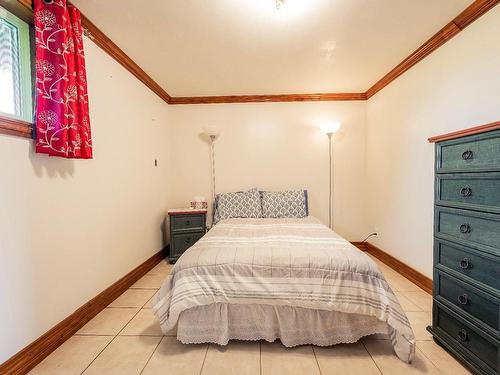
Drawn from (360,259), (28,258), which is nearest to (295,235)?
(360,259)

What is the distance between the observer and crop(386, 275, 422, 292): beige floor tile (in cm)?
249

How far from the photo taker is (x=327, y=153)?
3.80m

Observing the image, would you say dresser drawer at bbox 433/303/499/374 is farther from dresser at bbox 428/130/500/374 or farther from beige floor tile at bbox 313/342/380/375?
beige floor tile at bbox 313/342/380/375

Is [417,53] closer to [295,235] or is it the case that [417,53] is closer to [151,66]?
[295,235]

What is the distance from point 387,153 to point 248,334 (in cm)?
271

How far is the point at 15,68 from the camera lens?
5.07ft

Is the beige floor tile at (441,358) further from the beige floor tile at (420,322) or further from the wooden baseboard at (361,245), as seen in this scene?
the wooden baseboard at (361,245)

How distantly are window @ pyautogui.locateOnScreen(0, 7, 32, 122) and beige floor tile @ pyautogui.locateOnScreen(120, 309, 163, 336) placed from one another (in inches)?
62.5

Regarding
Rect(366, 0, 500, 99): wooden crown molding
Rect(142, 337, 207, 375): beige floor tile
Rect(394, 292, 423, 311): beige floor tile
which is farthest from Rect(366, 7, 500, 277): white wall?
Rect(142, 337, 207, 375): beige floor tile

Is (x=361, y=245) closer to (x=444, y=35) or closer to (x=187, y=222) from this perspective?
(x=187, y=222)

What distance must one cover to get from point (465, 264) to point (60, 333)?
101 inches

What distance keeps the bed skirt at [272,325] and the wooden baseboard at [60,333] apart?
816 mm

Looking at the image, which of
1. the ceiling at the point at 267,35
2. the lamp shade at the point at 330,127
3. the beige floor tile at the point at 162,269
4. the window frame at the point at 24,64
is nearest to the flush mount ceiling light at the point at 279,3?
the ceiling at the point at 267,35

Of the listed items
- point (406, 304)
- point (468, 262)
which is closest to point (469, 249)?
point (468, 262)
